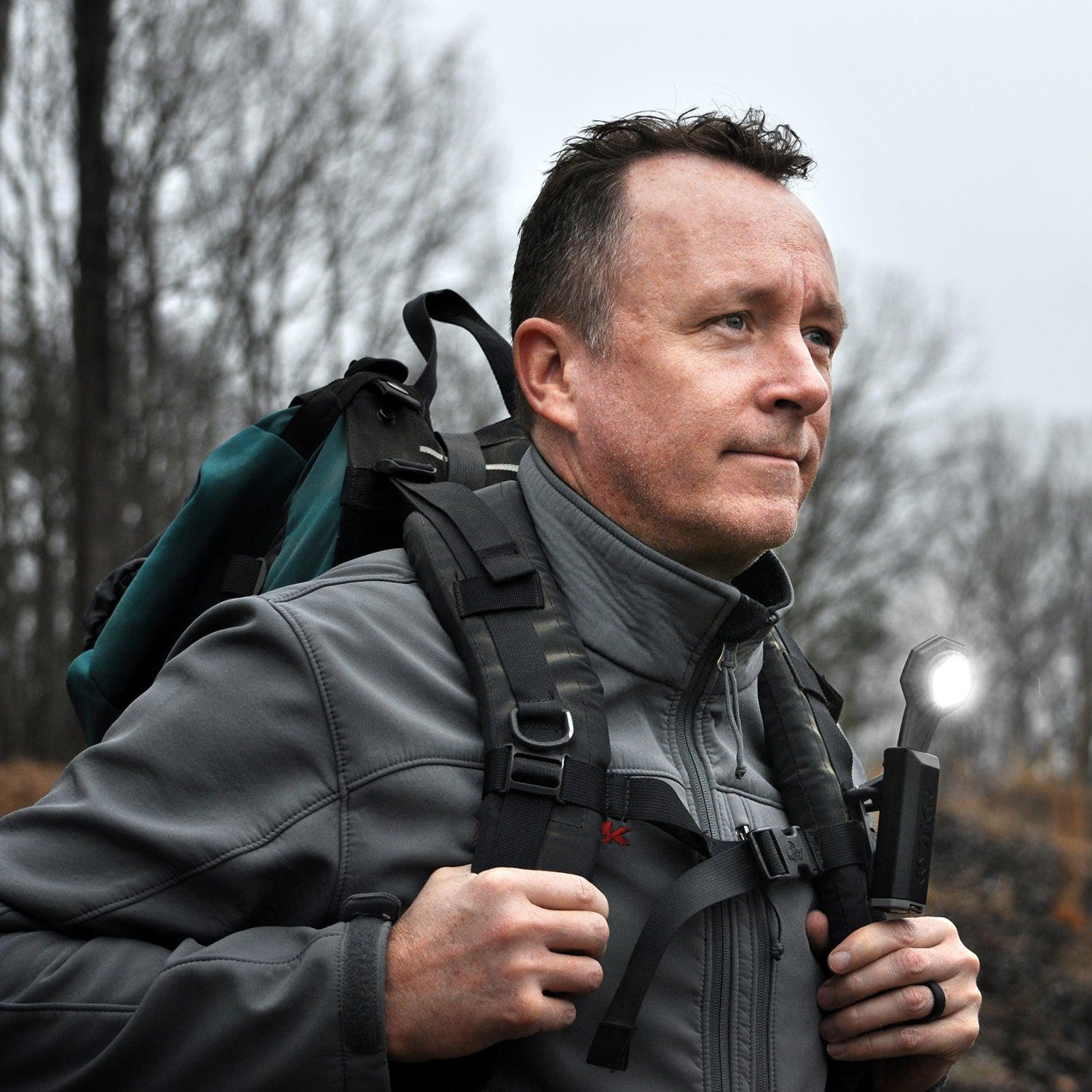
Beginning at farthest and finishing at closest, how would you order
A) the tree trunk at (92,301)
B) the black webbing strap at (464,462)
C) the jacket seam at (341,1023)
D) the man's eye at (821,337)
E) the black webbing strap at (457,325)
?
the tree trunk at (92,301) → the black webbing strap at (457,325) → the black webbing strap at (464,462) → the man's eye at (821,337) → the jacket seam at (341,1023)

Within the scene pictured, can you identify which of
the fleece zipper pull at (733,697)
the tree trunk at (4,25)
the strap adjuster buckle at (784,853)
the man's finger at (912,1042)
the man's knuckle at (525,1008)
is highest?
the tree trunk at (4,25)

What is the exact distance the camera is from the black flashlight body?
1803mm

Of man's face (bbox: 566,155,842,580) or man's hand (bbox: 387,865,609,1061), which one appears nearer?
man's hand (bbox: 387,865,609,1061)

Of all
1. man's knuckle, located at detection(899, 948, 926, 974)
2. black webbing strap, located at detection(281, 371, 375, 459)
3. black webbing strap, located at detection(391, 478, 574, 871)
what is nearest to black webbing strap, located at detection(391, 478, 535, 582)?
black webbing strap, located at detection(391, 478, 574, 871)

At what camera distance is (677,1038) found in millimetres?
1684

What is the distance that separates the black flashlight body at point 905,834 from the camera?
1.80 m

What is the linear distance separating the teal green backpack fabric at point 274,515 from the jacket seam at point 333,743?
392 mm

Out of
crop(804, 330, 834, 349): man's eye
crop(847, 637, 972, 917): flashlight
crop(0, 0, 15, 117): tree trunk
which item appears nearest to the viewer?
crop(847, 637, 972, 917): flashlight

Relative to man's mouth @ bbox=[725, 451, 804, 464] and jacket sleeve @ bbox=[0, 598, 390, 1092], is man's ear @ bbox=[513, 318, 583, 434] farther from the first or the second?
jacket sleeve @ bbox=[0, 598, 390, 1092]

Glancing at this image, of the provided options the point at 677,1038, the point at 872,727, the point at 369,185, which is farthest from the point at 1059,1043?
the point at 872,727

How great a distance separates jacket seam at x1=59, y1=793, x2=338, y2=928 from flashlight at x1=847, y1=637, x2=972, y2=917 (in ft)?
2.77

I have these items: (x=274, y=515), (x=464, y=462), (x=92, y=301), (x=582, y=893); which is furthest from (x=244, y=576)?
(x=92, y=301)

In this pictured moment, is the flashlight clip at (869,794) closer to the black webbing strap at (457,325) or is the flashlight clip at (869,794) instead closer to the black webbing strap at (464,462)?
the black webbing strap at (464,462)

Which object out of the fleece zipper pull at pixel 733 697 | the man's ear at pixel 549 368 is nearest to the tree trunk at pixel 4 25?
the man's ear at pixel 549 368
